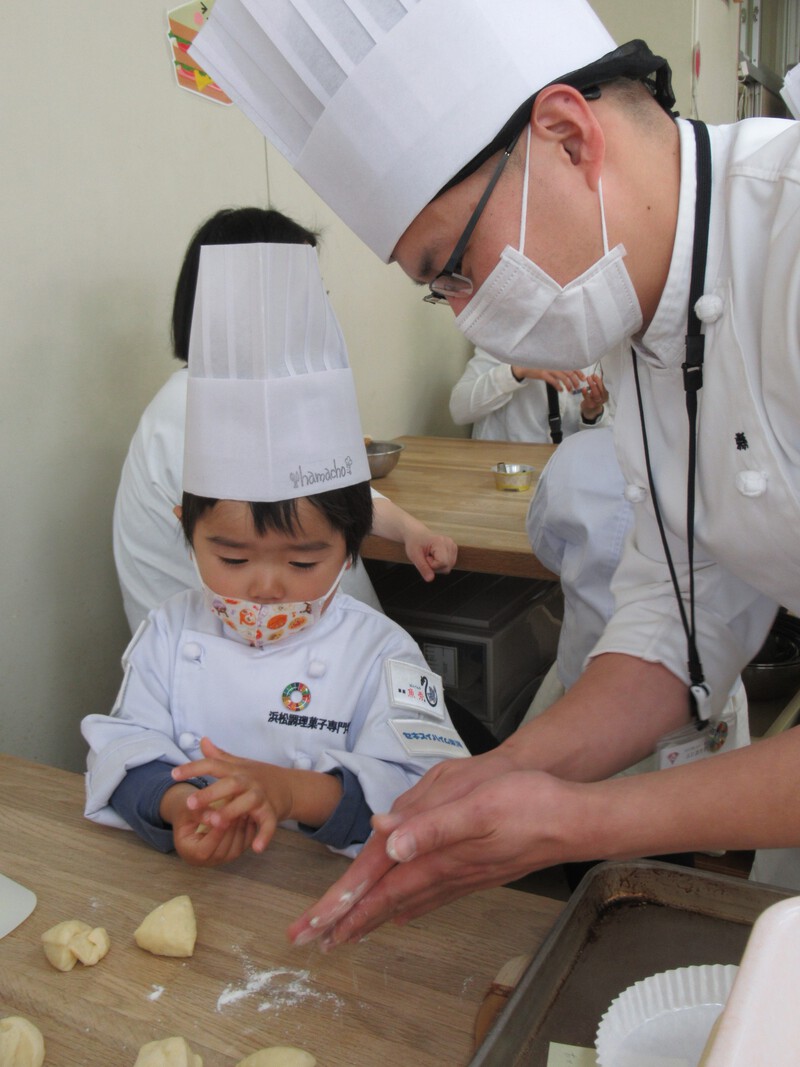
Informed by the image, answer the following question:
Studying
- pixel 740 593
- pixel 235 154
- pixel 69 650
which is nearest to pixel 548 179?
pixel 740 593

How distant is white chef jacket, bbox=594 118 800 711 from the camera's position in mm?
842

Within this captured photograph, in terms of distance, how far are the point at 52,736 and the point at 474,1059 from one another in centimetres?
170

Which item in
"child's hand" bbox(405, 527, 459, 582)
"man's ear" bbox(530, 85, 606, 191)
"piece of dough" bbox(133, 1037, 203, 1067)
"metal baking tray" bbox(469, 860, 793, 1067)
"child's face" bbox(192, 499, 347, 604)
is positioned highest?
"man's ear" bbox(530, 85, 606, 191)

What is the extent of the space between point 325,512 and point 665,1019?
76cm

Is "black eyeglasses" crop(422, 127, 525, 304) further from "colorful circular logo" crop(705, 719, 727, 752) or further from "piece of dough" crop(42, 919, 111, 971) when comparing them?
"piece of dough" crop(42, 919, 111, 971)

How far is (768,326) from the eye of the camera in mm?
838

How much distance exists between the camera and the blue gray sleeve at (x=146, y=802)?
3.24ft

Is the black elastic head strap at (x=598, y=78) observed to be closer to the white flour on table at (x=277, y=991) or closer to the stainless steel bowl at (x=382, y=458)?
the white flour on table at (x=277, y=991)

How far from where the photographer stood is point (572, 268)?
925 mm

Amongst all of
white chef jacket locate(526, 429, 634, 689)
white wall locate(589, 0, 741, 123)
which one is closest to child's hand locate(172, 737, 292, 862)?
white chef jacket locate(526, 429, 634, 689)

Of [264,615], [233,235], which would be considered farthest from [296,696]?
[233,235]

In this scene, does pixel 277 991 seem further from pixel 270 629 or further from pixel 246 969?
pixel 270 629

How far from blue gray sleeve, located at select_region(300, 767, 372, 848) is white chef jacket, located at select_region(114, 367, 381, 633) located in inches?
30.6

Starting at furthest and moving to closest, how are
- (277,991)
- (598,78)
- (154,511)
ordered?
1. (154,511)
2. (598,78)
3. (277,991)
